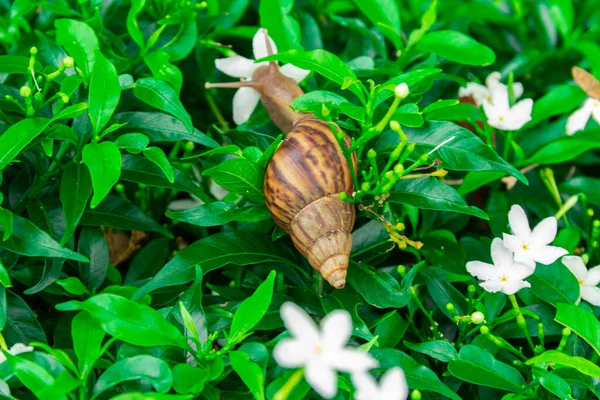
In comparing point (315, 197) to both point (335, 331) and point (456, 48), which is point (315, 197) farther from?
point (456, 48)

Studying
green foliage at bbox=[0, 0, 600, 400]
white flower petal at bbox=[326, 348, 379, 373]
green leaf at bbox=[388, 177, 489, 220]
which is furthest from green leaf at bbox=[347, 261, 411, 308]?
white flower petal at bbox=[326, 348, 379, 373]

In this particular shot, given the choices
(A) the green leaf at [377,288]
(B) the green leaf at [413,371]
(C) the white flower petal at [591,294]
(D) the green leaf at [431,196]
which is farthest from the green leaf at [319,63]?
(C) the white flower petal at [591,294]

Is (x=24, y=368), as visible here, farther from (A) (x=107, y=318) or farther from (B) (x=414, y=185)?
(B) (x=414, y=185)

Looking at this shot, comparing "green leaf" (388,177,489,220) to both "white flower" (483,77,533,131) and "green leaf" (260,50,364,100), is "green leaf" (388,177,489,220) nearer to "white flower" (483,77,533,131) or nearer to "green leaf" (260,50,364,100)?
"green leaf" (260,50,364,100)

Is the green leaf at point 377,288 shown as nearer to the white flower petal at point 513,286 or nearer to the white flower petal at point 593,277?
the white flower petal at point 513,286

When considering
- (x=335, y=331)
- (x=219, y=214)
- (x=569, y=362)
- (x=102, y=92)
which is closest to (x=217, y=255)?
(x=219, y=214)

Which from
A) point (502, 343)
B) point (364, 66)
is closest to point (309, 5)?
point (364, 66)
